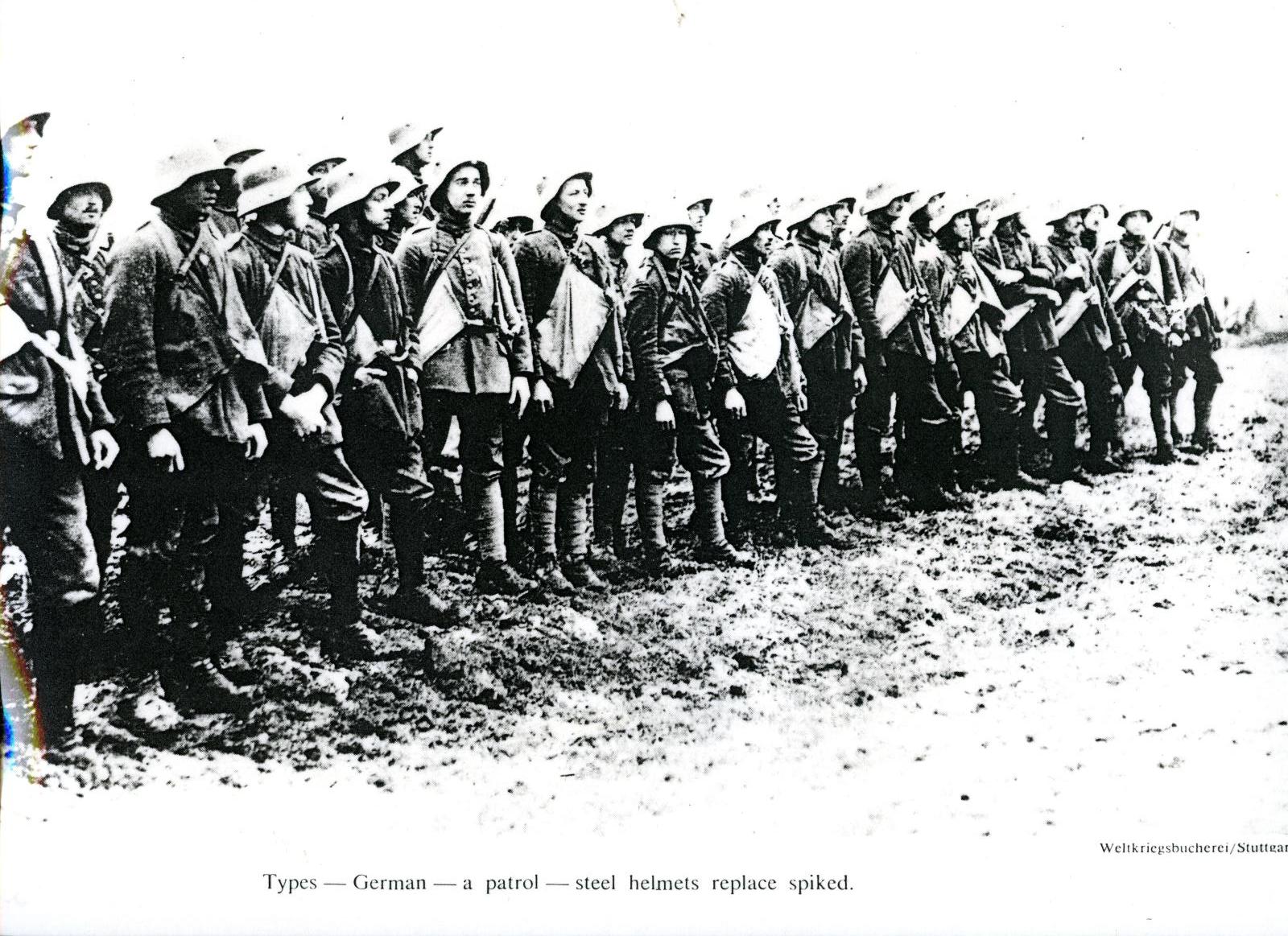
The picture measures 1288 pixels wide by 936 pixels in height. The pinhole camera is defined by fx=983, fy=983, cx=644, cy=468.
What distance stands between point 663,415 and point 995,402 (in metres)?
1.32

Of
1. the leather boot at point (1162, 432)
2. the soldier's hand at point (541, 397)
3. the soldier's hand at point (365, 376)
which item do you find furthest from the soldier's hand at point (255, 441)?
the leather boot at point (1162, 432)

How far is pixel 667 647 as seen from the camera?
11.1 feet

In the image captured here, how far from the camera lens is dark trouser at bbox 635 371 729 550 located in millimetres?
3477

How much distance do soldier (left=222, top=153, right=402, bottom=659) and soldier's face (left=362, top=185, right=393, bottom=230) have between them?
0.19 metres

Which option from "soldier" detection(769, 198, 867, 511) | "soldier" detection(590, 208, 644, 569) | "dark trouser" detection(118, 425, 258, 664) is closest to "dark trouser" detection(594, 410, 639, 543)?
"soldier" detection(590, 208, 644, 569)

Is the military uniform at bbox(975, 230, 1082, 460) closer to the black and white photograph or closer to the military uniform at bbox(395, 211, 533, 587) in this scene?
the black and white photograph

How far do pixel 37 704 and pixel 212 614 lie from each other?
0.61 meters

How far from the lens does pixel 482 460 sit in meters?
3.32

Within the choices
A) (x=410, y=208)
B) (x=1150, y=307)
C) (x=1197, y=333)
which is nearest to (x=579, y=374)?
(x=410, y=208)

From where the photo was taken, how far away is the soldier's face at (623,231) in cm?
344

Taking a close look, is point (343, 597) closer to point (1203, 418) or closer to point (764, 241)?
point (764, 241)

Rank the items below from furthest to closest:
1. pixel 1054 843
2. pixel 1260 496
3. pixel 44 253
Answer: pixel 1260 496 < pixel 1054 843 < pixel 44 253

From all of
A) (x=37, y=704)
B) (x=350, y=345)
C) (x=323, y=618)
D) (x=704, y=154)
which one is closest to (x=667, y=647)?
(x=323, y=618)

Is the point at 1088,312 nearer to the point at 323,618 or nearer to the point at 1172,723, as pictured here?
the point at 1172,723
